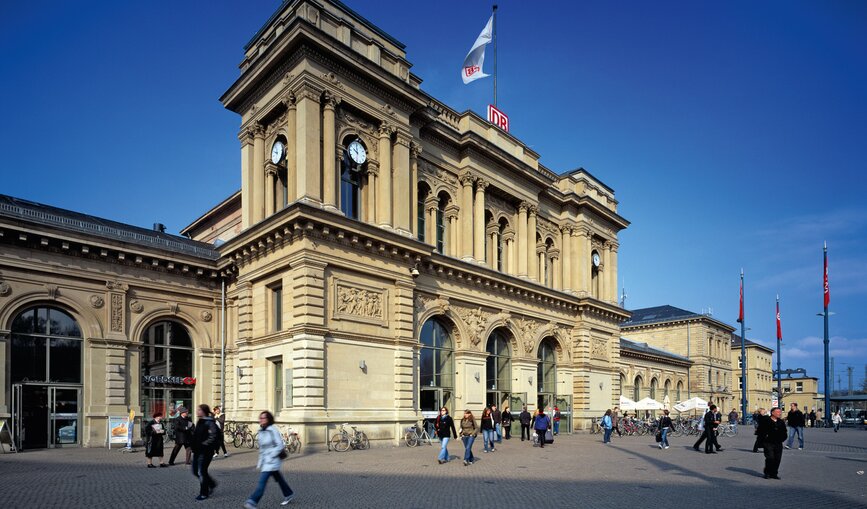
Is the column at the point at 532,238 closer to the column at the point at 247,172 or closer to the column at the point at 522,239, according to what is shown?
the column at the point at 522,239

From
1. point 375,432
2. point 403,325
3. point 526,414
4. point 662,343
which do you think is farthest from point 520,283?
point 662,343

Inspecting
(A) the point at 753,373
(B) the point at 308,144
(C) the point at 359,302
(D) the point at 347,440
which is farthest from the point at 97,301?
(A) the point at 753,373

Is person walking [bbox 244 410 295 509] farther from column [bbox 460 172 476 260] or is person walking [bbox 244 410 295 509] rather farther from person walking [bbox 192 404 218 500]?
column [bbox 460 172 476 260]

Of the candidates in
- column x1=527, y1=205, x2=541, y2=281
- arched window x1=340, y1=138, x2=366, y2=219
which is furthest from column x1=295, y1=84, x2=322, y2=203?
column x1=527, y1=205, x2=541, y2=281

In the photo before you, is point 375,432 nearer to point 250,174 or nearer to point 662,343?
point 250,174

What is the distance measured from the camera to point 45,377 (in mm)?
26016

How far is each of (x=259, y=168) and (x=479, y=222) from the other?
39.4ft

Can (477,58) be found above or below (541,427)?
above

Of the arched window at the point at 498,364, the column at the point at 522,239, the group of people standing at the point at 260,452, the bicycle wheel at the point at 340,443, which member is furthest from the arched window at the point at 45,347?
the column at the point at 522,239

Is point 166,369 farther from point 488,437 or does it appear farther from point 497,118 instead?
point 497,118

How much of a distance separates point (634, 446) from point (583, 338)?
13280mm

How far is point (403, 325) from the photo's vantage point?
1124 inches

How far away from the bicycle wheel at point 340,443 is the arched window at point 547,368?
18.1 metres

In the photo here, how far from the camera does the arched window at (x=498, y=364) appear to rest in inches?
1400
